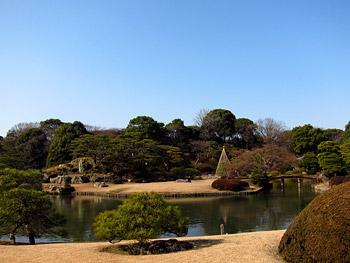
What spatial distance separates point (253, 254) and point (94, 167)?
106 ft

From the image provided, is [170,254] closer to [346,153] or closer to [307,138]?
[346,153]

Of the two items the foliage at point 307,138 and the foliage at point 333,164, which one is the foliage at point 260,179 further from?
the foliage at point 307,138

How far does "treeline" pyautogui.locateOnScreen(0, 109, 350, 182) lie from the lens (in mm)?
31672

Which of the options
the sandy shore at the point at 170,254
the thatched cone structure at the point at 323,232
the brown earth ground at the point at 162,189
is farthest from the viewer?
the brown earth ground at the point at 162,189

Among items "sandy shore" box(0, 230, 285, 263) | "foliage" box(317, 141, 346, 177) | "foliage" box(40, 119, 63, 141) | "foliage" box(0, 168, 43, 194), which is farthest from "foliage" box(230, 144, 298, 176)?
"foliage" box(40, 119, 63, 141)

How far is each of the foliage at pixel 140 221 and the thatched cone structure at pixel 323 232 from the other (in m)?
3.12

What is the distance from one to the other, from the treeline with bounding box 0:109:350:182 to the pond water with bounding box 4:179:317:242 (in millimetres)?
5995

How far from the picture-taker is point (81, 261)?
23.0ft

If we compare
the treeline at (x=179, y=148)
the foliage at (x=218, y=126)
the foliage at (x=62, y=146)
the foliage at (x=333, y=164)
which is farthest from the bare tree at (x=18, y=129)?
the foliage at (x=333, y=164)

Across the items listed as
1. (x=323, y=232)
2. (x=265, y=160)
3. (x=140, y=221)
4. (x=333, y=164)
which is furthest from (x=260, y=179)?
(x=323, y=232)

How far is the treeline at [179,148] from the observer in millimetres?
31672

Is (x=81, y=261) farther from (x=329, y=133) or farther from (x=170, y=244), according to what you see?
(x=329, y=133)

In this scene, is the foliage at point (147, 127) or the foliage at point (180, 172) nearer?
the foliage at point (180, 172)

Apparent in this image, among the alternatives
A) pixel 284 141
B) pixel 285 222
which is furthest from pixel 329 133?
pixel 285 222
